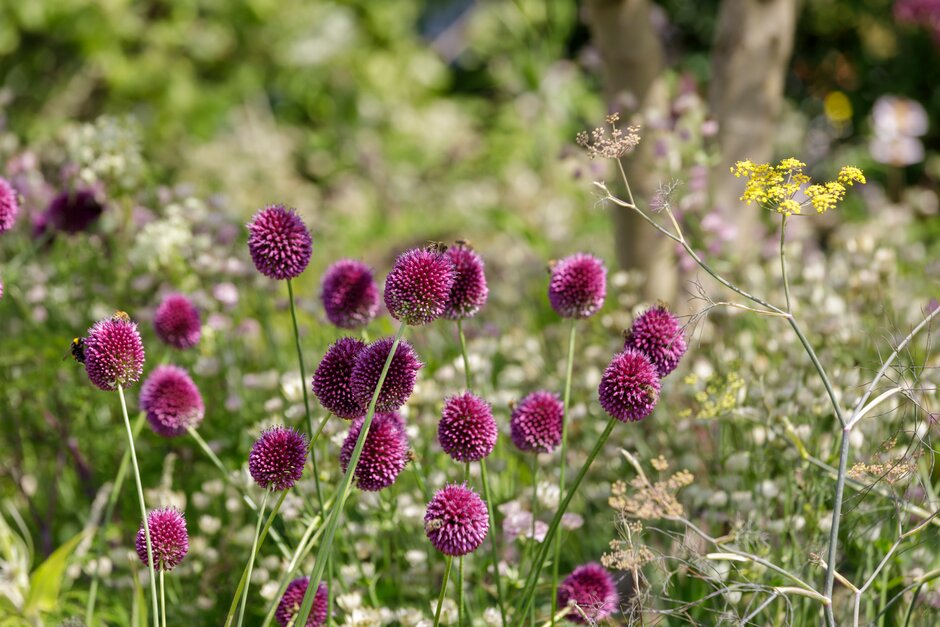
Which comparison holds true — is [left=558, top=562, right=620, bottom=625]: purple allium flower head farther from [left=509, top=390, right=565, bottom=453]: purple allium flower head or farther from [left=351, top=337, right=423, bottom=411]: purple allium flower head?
[left=351, top=337, right=423, bottom=411]: purple allium flower head

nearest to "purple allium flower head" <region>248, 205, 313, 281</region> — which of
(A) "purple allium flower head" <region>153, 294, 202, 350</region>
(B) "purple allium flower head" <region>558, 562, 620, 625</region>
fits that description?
(A) "purple allium flower head" <region>153, 294, 202, 350</region>

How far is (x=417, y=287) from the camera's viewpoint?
5.18ft

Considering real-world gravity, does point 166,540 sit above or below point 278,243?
below

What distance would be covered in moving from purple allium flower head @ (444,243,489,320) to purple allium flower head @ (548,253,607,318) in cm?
18

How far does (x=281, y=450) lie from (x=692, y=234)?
7.22ft

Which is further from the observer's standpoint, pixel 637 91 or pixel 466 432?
pixel 637 91

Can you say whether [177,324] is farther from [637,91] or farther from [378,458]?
[637,91]

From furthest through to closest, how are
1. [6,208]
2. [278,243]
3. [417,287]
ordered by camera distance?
[6,208] → [278,243] → [417,287]

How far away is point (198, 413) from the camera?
2033 mm

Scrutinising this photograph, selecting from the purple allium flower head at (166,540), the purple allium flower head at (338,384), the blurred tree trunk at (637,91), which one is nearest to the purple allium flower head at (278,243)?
the purple allium flower head at (338,384)

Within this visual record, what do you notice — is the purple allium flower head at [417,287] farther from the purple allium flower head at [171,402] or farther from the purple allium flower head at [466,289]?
the purple allium flower head at [171,402]

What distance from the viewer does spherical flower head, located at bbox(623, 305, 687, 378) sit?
5.70 ft

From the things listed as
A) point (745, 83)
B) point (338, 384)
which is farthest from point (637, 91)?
point (338, 384)

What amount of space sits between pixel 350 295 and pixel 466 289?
305mm
